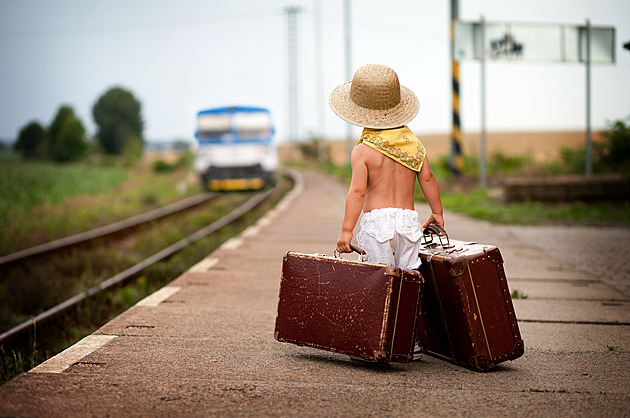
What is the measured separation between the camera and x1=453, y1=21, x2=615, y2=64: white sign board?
15.1m

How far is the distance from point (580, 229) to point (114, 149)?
278 ft

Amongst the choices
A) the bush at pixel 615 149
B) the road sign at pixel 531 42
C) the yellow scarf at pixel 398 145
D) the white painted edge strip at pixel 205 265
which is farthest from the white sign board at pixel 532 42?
the yellow scarf at pixel 398 145

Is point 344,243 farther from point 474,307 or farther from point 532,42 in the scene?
point 532,42

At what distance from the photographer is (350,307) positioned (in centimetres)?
349

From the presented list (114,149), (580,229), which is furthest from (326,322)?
(114,149)

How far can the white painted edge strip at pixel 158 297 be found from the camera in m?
5.13

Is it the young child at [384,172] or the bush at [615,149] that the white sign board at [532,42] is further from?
the young child at [384,172]

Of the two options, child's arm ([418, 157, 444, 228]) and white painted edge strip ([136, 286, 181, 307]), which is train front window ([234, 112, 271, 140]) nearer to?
white painted edge strip ([136, 286, 181, 307])

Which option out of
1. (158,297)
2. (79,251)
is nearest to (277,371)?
(158,297)

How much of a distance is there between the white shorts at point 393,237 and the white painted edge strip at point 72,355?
164cm

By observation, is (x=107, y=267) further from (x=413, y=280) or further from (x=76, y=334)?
(x=413, y=280)

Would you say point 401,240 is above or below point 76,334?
above

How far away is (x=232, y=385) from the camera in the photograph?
3234 mm

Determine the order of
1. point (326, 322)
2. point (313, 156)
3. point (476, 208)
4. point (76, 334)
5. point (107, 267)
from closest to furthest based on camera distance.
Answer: point (326, 322)
point (76, 334)
point (107, 267)
point (476, 208)
point (313, 156)
